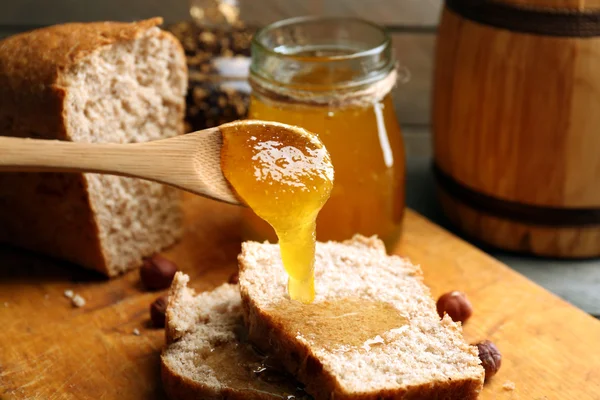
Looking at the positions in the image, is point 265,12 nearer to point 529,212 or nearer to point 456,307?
point 529,212

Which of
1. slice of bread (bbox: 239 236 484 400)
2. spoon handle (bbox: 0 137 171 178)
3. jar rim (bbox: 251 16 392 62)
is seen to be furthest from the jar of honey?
spoon handle (bbox: 0 137 171 178)

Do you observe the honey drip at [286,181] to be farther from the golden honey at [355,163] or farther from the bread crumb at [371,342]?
the golden honey at [355,163]

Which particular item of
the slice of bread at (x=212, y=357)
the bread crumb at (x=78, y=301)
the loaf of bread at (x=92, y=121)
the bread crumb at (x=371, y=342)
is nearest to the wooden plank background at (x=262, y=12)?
the loaf of bread at (x=92, y=121)

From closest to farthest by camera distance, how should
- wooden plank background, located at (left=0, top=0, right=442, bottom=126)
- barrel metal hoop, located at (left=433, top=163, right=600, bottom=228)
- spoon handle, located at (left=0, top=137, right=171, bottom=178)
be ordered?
1. spoon handle, located at (left=0, top=137, right=171, bottom=178)
2. barrel metal hoop, located at (left=433, top=163, right=600, bottom=228)
3. wooden plank background, located at (left=0, top=0, right=442, bottom=126)

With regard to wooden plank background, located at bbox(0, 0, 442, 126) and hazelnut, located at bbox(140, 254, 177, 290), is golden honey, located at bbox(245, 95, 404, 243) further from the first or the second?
wooden plank background, located at bbox(0, 0, 442, 126)

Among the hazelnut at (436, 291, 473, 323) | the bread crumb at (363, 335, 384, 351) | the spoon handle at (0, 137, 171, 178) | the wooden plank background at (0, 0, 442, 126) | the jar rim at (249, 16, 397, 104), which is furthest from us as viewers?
the wooden plank background at (0, 0, 442, 126)
